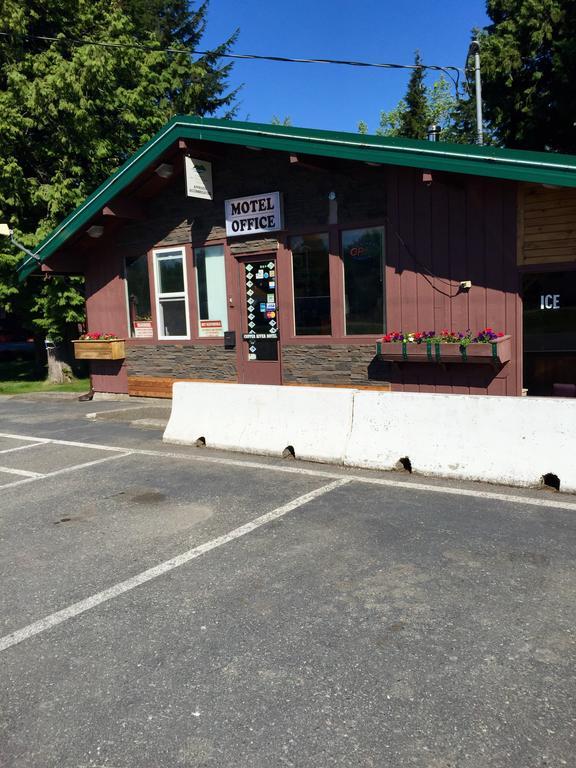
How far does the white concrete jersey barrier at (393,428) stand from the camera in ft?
20.2

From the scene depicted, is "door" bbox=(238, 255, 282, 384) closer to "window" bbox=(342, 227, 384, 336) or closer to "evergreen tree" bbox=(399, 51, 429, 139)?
"window" bbox=(342, 227, 384, 336)

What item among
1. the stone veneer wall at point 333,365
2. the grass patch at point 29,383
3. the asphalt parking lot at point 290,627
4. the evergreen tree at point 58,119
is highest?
the evergreen tree at point 58,119

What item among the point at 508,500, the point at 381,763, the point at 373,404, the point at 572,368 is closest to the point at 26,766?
the point at 381,763

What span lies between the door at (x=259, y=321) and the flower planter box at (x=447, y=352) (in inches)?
92.7

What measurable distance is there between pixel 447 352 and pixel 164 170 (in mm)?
6709

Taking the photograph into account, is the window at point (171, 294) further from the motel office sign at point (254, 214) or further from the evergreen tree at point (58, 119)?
the evergreen tree at point (58, 119)

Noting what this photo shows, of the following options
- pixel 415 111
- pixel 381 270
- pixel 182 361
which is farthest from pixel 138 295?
pixel 415 111

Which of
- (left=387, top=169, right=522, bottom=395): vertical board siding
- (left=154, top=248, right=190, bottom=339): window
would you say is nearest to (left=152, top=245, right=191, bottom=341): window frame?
(left=154, top=248, right=190, bottom=339): window

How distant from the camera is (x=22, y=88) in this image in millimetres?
16094

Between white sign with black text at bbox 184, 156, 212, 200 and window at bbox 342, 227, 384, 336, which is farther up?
white sign with black text at bbox 184, 156, 212, 200

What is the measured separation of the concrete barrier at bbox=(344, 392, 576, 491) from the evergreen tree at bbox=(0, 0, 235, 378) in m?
11.8

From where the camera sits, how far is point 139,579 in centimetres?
446

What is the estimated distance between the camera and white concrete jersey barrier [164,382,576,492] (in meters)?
6.16

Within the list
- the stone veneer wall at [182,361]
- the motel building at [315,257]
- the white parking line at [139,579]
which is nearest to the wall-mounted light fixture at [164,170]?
the motel building at [315,257]
